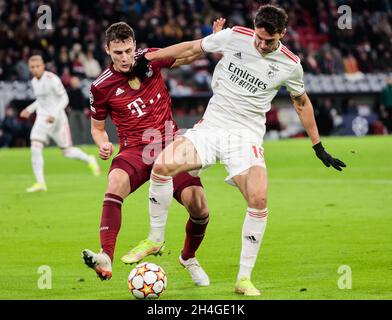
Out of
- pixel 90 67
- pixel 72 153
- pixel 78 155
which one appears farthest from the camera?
pixel 90 67

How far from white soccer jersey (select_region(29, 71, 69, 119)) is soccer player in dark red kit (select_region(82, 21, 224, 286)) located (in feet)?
29.5

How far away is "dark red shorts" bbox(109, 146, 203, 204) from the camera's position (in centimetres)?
858

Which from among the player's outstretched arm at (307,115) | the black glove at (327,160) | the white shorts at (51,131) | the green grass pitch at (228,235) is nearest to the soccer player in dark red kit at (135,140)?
the green grass pitch at (228,235)

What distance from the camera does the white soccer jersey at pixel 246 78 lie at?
8.29 m

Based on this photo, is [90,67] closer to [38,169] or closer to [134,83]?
[38,169]

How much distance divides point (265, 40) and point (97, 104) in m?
1.77

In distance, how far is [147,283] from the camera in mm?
7625

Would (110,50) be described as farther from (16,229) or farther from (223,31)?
(16,229)

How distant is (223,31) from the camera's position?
845 centimetres

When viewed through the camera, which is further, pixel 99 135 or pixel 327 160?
pixel 99 135

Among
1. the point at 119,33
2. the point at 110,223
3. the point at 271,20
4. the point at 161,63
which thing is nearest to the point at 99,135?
the point at 161,63

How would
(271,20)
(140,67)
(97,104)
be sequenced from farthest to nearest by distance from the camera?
(97,104) < (140,67) < (271,20)

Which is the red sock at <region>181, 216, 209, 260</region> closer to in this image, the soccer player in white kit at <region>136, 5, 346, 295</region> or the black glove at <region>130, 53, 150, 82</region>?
the soccer player in white kit at <region>136, 5, 346, 295</region>
